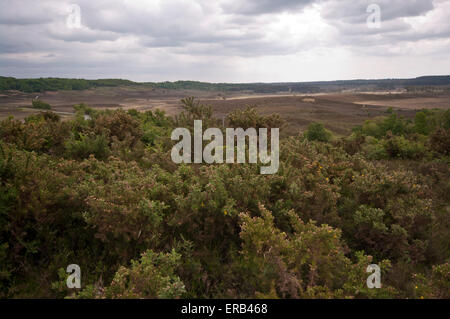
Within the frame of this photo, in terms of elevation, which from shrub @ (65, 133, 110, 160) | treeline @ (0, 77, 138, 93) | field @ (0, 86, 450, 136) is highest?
treeline @ (0, 77, 138, 93)

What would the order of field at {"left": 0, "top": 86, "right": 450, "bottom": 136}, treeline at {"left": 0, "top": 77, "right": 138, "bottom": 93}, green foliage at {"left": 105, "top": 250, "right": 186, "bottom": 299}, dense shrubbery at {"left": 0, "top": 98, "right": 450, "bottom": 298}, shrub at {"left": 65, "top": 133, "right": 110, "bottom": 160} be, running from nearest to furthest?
green foliage at {"left": 105, "top": 250, "right": 186, "bottom": 299} < dense shrubbery at {"left": 0, "top": 98, "right": 450, "bottom": 298} < shrub at {"left": 65, "top": 133, "right": 110, "bottom": 160} < field at {"left": 0, "top": 86, "right": 450, "bottom": 136} < treeline at {"left": 0, "top": 77, "right": 138, "bottom": 93}

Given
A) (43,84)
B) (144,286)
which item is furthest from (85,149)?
(43,84)

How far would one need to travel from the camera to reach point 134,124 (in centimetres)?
1249

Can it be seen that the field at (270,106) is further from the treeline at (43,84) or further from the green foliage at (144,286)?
the green foliage at (144,286)

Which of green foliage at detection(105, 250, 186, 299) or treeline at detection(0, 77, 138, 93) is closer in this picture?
green foliage at detection(105, 250, 186, 299)

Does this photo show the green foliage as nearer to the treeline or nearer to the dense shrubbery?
the dense shrubbery

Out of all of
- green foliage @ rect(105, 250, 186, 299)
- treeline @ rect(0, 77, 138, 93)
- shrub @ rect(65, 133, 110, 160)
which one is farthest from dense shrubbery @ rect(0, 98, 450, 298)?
treeline @ rect(0, 77, 138, 93)

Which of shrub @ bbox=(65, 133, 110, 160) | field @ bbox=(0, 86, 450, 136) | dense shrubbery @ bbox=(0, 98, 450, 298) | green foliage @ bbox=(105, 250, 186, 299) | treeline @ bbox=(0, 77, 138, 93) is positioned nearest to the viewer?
green foliage @ bbox=(105, 250, 186, 299)

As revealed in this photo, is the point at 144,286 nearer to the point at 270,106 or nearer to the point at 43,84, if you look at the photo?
the point at 270,106

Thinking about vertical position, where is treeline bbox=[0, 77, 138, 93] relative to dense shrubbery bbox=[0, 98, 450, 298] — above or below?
above
